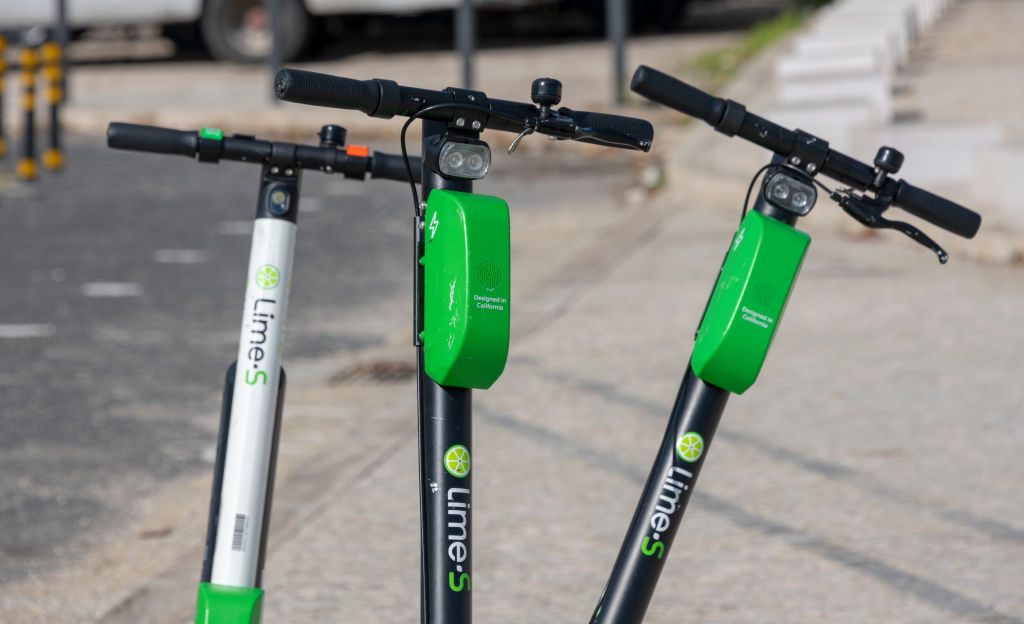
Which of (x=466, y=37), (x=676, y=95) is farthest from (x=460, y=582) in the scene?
(x=466, y=37)

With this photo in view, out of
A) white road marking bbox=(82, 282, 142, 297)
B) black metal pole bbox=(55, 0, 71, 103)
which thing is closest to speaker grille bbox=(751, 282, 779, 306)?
white road marking bbox=(82, 282, 142, 297)

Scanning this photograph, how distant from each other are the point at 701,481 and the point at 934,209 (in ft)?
7.14

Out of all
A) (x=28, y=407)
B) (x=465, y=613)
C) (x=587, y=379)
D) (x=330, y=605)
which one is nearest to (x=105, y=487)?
(x=28, y=407)

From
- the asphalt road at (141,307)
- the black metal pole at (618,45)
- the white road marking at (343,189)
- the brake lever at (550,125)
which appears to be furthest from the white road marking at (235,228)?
the brake lever at (550,125)

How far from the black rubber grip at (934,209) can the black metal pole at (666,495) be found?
1.41ft

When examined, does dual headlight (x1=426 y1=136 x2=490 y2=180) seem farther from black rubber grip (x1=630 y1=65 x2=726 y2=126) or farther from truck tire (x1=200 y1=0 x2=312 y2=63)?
truck tire (x1=200 y1=0 x2=312 y2=63)

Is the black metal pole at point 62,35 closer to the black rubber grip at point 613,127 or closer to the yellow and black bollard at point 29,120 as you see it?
the yellow and black bollard at point 29,120

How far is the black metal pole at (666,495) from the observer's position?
237 cm

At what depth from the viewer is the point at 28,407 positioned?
5.65 meters

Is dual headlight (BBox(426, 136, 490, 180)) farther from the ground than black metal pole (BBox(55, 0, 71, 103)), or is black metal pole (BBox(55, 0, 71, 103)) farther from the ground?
black metal pole (BBox(55, 0, 71, 103))

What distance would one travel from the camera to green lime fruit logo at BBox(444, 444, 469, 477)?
7.40ft

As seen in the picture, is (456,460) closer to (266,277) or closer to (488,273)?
(488,273)

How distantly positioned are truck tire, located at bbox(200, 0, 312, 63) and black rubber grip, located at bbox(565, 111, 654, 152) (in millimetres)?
15280

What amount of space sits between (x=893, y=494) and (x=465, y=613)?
2.33 meters
